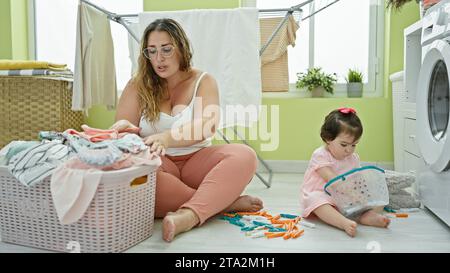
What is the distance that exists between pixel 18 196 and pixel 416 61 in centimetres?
165

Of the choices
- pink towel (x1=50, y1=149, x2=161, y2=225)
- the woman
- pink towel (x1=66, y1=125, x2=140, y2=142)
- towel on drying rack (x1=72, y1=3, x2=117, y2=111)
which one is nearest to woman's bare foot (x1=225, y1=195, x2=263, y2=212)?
the woman

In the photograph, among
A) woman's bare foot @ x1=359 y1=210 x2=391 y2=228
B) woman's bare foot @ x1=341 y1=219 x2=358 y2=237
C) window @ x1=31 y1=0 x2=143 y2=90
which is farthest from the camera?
window @ x1=31 y1=0 x2=143 y2=90

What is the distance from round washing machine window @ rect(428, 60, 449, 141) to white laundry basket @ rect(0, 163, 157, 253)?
107 cm

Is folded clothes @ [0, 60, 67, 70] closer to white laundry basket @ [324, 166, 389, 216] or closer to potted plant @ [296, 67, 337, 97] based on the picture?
potted plant @ [296, 67, 337, 97]

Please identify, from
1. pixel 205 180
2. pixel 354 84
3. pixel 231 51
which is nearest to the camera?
pixel 205 180

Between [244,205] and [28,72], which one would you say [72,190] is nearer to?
[244,205]

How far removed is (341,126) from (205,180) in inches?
20.8

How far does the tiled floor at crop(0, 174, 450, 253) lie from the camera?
1.20 m

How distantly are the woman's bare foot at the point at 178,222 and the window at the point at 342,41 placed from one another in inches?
65.3

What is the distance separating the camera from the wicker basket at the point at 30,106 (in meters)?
2.27

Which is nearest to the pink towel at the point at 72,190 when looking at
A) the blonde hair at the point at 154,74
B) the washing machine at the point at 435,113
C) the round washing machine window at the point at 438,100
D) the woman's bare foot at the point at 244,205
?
the blonde hair at the point at 154,74

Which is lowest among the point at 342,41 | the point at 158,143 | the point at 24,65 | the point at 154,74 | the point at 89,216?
the point at 89,216

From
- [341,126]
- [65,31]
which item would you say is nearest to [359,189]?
[341,126]

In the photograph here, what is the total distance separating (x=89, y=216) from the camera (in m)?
1.09
